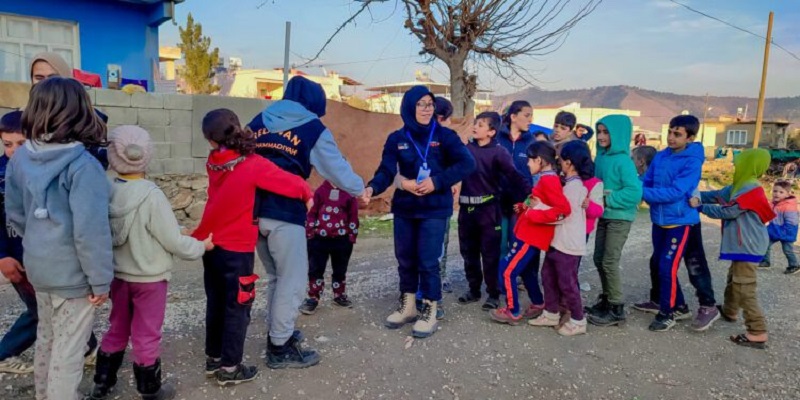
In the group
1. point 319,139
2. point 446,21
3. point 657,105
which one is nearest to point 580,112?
point 446,21

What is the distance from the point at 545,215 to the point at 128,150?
2.95m

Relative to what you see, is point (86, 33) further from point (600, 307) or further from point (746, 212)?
point (746, 212)

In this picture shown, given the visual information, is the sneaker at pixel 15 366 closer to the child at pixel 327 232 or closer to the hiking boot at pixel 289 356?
the hiking boot at pixel 289 356

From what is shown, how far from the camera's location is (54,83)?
238 centimetres

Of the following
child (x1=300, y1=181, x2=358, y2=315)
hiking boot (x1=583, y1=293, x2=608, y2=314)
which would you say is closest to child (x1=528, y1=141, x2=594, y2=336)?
hiking boot (x1=583, y1=293, x2=608, y2=314)

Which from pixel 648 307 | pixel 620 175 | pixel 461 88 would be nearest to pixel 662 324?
pixel 648 307

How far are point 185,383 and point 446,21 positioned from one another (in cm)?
940

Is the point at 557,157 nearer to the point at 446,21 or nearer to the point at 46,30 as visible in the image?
the point at 446,21

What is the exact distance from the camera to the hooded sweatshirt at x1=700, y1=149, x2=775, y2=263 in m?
4.11

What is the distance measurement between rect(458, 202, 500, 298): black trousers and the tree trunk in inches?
263

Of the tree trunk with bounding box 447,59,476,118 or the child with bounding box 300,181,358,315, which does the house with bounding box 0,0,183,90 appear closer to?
the tree trunk with bounding box 447,59,476,118

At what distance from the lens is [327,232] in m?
4.50

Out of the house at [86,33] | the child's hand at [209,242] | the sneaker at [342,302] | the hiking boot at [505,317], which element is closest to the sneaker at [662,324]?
the hiking boot at [505,317]

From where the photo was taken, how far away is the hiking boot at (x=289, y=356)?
3.38 meters
